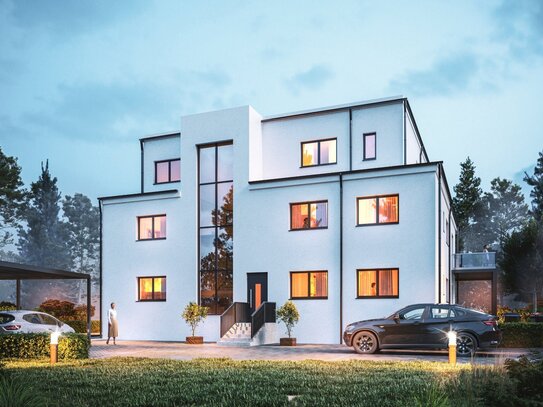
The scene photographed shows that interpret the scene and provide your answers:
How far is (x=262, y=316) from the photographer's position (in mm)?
22406

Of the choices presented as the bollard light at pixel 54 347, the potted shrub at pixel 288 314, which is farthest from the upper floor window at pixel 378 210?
the bollard light at pixel 54 347

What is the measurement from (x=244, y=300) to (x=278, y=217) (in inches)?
142

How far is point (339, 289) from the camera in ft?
72.6

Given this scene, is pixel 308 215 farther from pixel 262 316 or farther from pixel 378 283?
pixel 262 316

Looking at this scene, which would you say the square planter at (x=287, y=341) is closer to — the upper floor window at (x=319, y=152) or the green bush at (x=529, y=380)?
the upper floor window at (x=319, y=152)

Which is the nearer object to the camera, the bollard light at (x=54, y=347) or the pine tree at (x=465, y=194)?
the bollard light at (x=54, y=347)

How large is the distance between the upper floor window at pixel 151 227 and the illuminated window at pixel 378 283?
9333mm

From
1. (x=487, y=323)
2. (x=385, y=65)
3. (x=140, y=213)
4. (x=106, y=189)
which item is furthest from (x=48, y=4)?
(x=487, y=323)

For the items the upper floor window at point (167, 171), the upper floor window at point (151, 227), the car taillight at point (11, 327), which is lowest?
the car taillight at point (11, 327)

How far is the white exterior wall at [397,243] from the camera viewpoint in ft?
68.5

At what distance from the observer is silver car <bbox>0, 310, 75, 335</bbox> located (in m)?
19.1

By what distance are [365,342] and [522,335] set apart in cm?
578

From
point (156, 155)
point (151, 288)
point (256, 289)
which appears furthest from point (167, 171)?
point (256, 289)

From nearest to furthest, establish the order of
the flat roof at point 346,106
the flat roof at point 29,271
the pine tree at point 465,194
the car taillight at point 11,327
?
the flat roof at point 29,271 < the car taillight at point 11,327 < the flat roof at point 346,106 < the pine tree at point 465,194
